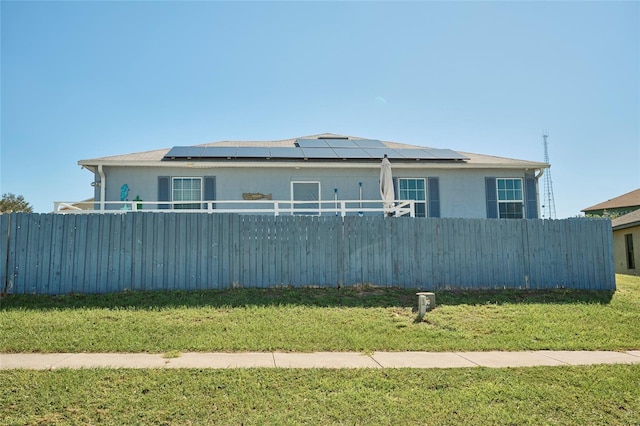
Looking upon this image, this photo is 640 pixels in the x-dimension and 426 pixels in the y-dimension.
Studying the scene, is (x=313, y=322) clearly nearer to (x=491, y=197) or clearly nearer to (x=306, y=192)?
(x=306, y=192)

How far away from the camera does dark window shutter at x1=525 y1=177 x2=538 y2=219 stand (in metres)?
16.3

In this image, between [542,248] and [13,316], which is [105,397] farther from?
[542,248]

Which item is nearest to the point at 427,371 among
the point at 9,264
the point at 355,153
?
the point at 9,264

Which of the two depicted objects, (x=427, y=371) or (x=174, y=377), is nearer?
(x=174, y=377)

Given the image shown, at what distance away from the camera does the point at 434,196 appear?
1611 cm

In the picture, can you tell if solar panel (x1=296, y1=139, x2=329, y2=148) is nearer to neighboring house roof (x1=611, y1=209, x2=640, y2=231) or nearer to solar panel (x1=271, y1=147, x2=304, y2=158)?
solar panel (x1=271, y1=147, x2=304, y2=158)

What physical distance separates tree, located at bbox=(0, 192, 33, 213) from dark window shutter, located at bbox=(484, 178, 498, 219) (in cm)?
3377

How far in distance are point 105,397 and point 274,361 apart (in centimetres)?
224

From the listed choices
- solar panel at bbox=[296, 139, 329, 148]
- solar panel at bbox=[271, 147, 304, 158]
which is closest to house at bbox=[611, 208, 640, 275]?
solar panel at bbox=[296, 139, 329, 148]

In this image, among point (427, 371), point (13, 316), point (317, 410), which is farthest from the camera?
point (13, 316)

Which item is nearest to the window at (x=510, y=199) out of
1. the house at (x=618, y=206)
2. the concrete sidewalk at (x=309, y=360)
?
the concrete sidewalk at (x=309, y=360)

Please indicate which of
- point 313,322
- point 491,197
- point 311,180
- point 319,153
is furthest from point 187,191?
point 491,197

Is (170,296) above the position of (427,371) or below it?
above

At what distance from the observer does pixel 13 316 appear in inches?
352
